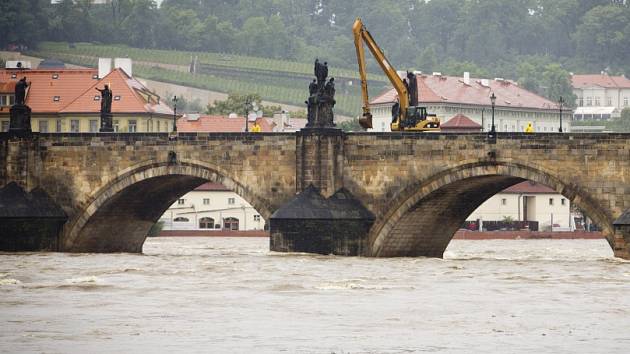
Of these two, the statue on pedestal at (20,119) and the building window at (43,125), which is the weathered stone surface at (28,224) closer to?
the statue on pedestal at (20,119)

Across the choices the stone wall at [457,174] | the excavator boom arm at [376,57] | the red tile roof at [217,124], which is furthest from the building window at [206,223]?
the stone wall at [457,174]

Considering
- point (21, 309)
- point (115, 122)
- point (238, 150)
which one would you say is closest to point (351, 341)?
point (21, 309)

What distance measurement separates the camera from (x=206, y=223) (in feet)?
514

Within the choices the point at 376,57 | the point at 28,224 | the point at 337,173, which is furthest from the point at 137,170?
the point at 376,57

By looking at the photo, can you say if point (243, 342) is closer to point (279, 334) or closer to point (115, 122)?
point (279, 334)

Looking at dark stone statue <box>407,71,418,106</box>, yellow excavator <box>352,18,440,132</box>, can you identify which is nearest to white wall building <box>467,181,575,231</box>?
yellow excavator <box>352,18,440,132</box>

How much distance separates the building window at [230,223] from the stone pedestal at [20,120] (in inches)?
2616

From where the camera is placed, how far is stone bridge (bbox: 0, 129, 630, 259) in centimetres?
7875

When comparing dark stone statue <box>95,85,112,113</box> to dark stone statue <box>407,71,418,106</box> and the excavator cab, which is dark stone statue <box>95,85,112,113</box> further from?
dark stone statue <box>407,71,418,106</box>

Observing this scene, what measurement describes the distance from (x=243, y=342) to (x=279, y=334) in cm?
184

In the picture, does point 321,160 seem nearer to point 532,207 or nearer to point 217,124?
point 217,124

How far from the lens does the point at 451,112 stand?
640 feet

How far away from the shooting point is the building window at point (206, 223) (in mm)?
156375

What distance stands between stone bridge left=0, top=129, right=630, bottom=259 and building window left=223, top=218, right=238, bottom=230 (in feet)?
203
